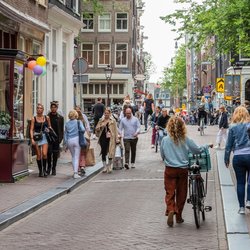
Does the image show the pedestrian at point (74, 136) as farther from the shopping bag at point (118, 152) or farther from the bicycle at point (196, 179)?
the bicycle at point (196, 179)

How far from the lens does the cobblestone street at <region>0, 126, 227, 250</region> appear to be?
882 centimetres

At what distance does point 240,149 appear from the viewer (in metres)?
11.0

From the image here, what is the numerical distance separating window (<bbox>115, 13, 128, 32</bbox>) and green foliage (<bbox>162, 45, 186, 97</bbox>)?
59880 mm

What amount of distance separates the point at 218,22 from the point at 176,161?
61.9 feet

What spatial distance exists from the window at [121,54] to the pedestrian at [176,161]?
1928 inches

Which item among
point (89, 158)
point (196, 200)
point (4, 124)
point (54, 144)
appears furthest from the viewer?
point (89, 158)

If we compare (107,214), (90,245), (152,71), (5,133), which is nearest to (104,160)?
(5,133)

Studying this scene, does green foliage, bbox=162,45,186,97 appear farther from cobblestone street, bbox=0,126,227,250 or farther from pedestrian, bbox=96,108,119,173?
cobblestone street, bbox=0,126,227,250

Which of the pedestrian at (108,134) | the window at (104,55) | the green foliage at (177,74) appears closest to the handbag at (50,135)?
the pedestrian at (108,134)

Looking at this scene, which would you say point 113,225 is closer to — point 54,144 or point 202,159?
point 202,159

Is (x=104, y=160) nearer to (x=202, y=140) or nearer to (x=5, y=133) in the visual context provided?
(x=5, y=133)

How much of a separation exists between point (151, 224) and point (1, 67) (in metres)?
6.42

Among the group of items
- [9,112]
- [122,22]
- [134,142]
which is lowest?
[134,142]

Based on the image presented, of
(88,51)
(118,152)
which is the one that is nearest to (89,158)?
(118,152)
